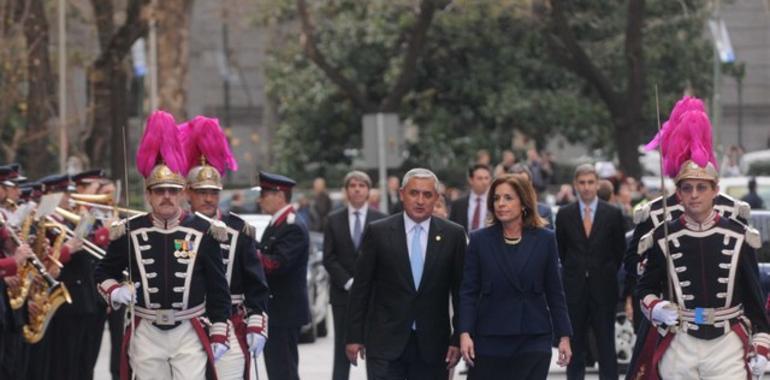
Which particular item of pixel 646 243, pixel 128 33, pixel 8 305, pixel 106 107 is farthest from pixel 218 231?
pixel 106 107

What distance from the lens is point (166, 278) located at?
11.7 metres

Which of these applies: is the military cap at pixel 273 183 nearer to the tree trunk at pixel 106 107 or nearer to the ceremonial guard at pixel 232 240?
the ceremonial guard at pixel 232 240

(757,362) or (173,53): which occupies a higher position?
(173,53)

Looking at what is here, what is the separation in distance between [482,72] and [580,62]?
286 inches

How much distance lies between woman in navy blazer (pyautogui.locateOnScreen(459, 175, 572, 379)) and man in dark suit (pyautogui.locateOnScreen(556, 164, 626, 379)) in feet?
13.9

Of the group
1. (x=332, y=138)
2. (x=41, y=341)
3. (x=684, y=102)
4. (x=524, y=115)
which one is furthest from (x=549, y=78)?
(x=684, y=102)

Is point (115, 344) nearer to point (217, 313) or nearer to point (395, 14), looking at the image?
point (217, 313)

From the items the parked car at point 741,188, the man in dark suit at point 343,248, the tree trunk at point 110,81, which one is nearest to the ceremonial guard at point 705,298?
the man in dark suit at point 343,248

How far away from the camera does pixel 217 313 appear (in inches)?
463

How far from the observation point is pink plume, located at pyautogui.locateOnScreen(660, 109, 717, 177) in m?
11.4

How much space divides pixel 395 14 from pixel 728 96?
72.9 feet

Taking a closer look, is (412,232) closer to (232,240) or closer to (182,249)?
(232,240)

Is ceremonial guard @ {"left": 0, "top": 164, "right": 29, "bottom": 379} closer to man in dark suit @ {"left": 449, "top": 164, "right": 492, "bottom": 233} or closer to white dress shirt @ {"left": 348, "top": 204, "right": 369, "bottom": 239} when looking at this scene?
white dress shirt @ {"left": 348, "top": 204, "right": 369, "bottom": 239}

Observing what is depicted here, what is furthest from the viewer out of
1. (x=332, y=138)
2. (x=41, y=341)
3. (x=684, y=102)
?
(x=332, y=138)
